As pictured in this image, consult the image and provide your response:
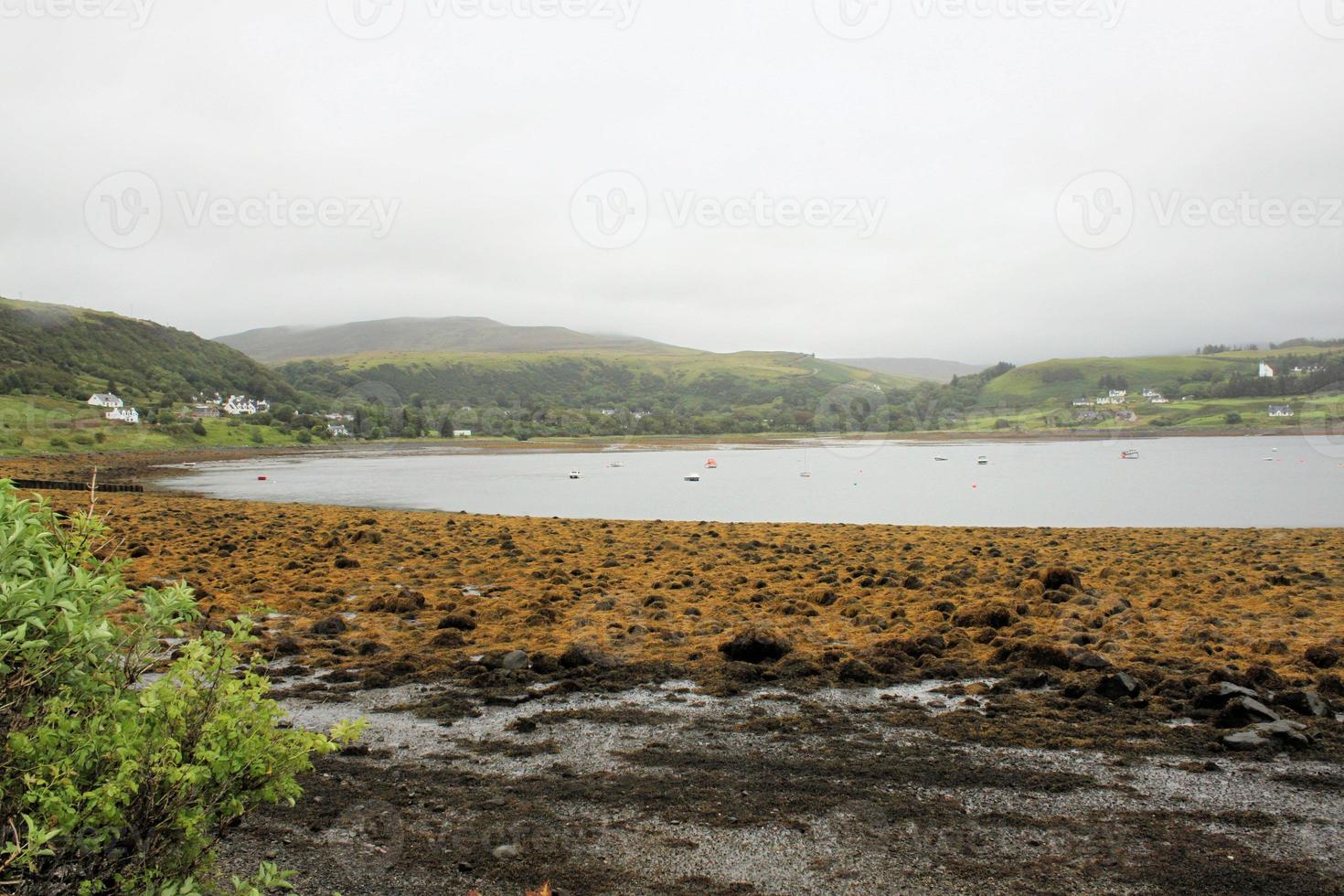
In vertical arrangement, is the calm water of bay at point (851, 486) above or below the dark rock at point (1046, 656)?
below

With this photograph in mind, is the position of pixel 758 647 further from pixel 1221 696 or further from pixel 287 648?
pixel 287 648

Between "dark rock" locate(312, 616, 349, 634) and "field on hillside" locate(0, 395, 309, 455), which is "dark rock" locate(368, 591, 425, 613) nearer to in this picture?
"dark rock" locate(312, 616, 349, 634)

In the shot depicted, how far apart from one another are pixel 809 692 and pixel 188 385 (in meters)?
214

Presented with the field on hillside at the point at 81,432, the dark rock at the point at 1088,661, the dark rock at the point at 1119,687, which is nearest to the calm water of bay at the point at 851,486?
the field on hillside at the point at 81,432

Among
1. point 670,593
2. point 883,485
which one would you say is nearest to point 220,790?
point 670,593

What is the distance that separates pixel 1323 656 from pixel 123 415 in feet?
540

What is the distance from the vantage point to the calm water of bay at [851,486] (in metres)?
52.7

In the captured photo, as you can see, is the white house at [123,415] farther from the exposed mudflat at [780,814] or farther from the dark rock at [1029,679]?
the dark rock at [1029,679]

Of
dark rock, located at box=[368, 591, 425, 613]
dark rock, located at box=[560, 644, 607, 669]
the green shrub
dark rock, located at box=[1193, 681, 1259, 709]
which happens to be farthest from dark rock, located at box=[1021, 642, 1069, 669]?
dark rock, located at box=[368, 591, 425, 613]

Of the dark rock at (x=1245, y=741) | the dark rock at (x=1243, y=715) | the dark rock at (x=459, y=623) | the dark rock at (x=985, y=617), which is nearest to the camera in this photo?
the dark rock at (x=1245, y=741)

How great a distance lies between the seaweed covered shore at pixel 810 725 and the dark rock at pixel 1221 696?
0.09ft

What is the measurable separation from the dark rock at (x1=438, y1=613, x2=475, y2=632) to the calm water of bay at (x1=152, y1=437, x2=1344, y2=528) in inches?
1262

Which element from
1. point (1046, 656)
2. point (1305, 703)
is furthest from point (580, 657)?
point (1305, 703)

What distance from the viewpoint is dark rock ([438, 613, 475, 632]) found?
1449 cm
